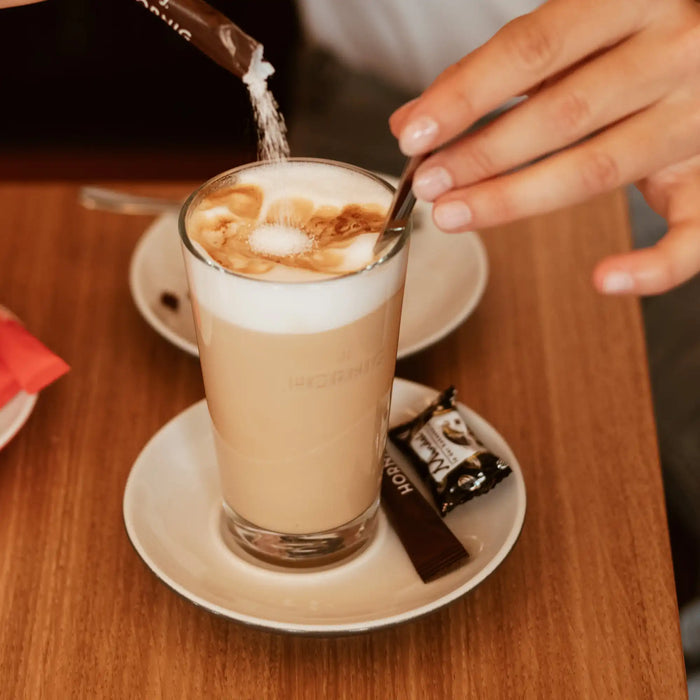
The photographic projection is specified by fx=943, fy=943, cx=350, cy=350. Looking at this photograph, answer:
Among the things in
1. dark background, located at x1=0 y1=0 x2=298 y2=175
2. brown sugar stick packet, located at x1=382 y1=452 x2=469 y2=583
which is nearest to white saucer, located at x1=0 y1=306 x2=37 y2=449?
brown sugar stick packet, located at x1=382 y1=452 x2=469 y2=583

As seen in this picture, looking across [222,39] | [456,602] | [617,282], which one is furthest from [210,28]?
[456,602]

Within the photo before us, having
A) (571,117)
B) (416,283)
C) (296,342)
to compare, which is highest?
(571,117)

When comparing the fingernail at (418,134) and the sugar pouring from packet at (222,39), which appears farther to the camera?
the sugar pouring from packet at (222,39)

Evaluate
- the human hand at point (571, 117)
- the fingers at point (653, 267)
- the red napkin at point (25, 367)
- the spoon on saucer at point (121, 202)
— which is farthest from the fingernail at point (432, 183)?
the spoon on saucer at point (121, 202)

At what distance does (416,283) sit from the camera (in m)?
1.13

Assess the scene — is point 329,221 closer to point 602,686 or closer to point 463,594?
point 463,594

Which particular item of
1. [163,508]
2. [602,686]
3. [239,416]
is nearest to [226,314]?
[239,416]

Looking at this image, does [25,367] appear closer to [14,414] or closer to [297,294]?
[14,414]

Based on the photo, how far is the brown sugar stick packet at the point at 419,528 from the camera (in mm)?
755

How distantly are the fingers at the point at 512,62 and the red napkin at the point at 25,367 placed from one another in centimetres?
42

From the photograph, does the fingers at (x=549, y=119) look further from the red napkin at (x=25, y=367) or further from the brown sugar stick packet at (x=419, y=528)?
the red napkin at (x=25, y=367)

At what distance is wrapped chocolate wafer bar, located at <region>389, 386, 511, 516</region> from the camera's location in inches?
31.6

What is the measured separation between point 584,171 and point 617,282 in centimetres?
10

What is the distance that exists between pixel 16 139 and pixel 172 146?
48 cm
